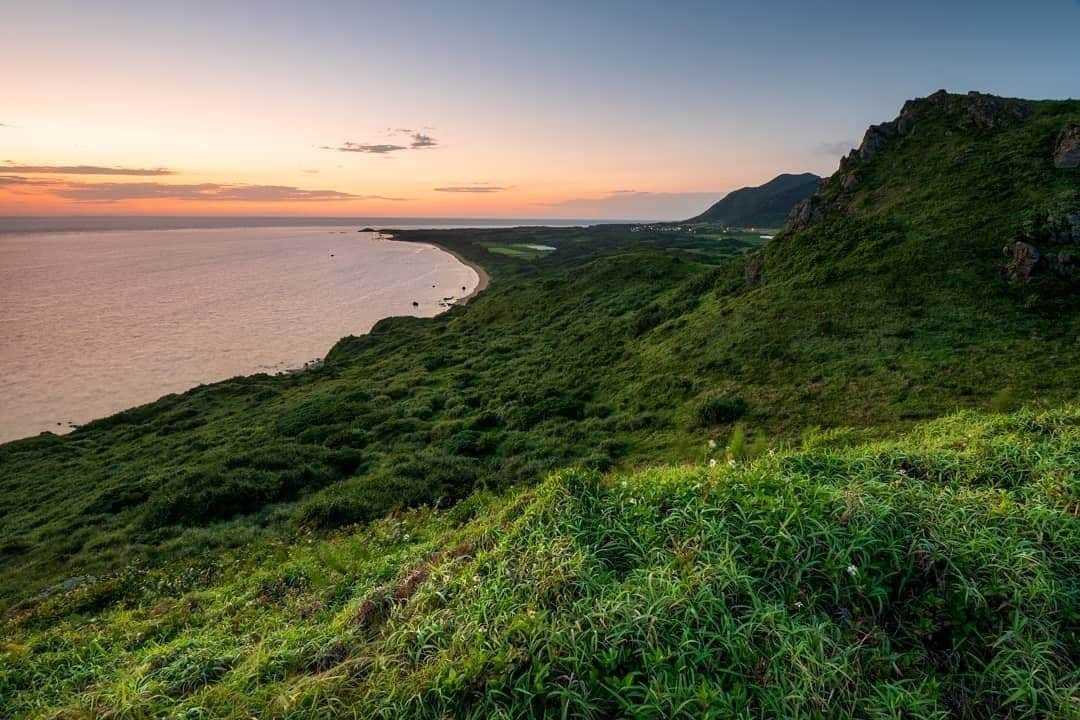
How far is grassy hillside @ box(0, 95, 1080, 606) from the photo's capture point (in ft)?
53.6

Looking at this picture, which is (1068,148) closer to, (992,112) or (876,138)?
(992,112)

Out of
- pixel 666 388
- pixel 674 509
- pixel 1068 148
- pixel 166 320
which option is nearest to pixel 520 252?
pixel 166 320

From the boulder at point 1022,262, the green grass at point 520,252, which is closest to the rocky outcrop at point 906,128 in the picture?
the boulder at point 1022,262

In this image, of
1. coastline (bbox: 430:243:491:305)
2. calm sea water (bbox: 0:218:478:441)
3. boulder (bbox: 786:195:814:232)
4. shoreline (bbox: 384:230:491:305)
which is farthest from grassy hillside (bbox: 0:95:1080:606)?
shoreline (bbox: 384:230:491:305)

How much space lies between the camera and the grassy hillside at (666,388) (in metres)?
16.3

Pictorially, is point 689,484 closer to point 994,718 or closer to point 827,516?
point 827,516

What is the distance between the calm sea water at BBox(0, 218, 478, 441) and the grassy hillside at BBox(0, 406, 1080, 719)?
4879 centimetres

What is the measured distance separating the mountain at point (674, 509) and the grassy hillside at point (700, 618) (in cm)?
3

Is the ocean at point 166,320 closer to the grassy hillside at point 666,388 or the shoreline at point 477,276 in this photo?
the shoreline at point 477,276

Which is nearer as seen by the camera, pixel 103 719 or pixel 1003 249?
pixel 103 719

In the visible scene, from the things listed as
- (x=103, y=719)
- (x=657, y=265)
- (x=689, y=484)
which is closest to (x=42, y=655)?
(x=103, y=719)

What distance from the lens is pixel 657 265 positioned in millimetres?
58375

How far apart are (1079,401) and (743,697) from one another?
13914 mm

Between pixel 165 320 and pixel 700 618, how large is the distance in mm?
91971
